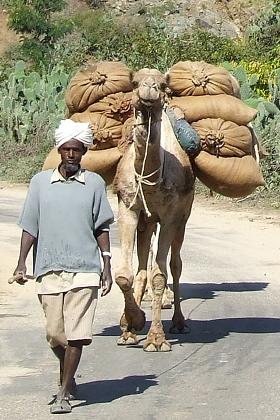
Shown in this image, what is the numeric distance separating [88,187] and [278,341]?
10.5ft

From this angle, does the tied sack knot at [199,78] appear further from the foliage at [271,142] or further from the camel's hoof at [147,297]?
the foliage at [271,142]

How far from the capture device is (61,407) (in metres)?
7.32

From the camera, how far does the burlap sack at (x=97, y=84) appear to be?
34.7 feet

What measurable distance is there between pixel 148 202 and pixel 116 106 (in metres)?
1.23

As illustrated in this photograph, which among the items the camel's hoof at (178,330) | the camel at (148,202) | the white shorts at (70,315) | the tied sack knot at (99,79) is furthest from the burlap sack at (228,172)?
the white shorts at (70,315)

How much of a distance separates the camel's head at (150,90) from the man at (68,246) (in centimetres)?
136

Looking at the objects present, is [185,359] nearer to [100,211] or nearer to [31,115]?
[100,211]

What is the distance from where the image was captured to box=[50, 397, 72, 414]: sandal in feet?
24.0

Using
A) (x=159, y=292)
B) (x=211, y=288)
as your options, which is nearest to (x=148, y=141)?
(x=159, y=292)

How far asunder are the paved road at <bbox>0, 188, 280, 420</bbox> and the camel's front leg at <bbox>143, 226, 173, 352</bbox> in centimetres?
13

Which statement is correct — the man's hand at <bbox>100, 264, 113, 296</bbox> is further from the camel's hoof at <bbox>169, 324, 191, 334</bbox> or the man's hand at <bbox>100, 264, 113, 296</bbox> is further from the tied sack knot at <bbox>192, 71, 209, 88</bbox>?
the tied sack knot at <bbox>192, 71, 209, 88</bbox>

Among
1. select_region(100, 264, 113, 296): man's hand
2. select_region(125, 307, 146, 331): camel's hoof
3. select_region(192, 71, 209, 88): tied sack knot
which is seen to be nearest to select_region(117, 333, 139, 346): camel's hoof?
select_region(125, 307, 146, 331): camel's hoof

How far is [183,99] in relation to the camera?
10.9m

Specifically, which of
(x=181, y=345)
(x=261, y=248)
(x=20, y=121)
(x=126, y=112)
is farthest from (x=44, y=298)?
(x=20, y=121)
